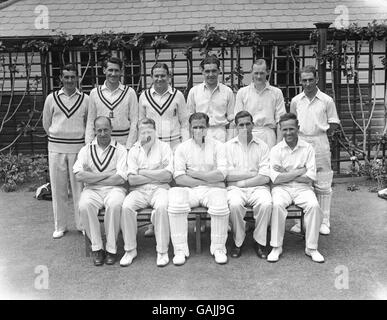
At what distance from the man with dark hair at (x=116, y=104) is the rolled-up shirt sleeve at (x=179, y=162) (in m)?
0.59

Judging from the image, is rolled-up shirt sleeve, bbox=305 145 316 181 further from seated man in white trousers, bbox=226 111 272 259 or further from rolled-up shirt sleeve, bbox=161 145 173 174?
rolled-up shirt sleeve, bbox=161 145 173 174

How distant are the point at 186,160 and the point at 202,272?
1113mm

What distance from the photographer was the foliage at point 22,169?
769cm

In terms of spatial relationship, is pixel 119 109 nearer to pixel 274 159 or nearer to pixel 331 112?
pixel 274 159

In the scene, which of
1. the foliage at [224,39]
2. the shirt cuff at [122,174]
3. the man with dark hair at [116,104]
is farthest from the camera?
the foliage at [224,39]

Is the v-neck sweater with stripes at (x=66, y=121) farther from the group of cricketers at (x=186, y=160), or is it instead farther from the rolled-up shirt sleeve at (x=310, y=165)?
the rolled-up shirt sleeve at (x=310, y=165)

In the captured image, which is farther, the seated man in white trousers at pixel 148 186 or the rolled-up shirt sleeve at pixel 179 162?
the rolled-up shirt sleeve at pixel 179 162

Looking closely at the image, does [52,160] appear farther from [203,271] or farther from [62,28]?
[62,28]

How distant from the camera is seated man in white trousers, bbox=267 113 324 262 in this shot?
4.46 meters

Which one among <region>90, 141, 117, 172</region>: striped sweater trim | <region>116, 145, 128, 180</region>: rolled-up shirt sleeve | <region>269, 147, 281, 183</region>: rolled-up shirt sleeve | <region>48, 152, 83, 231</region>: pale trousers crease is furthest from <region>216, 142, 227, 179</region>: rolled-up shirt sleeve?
<region>48, 152, 83, 231</region>: pale trousers crease

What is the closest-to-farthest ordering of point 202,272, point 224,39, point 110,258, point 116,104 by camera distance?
point 202,272 < point 110,258 < point 116,104 < point 224,39

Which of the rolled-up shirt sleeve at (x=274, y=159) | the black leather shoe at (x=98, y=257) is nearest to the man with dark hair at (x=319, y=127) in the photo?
the rolled-up shirt sleeve at (x=274, y=159)

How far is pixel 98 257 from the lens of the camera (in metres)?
4.46

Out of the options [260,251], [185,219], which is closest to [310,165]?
[260,251]
